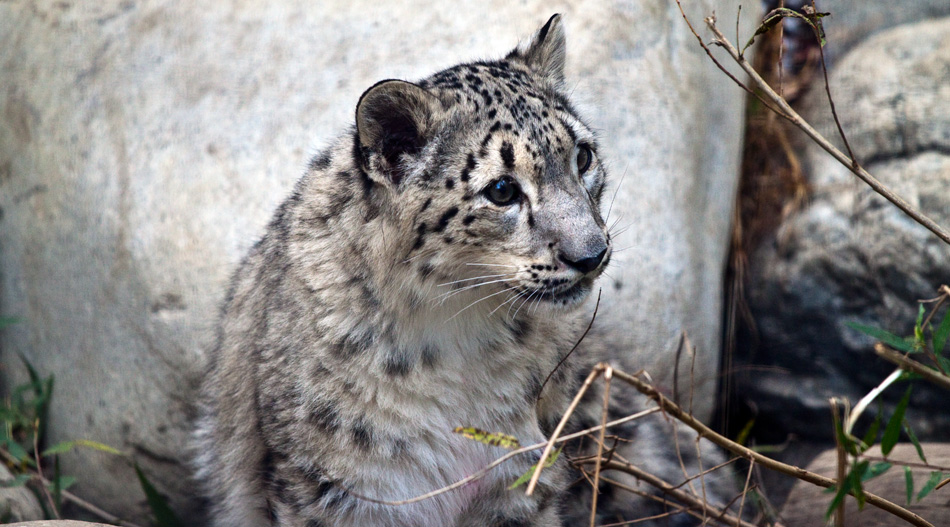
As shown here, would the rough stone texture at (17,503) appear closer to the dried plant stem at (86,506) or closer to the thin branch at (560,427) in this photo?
the dried plant stem at (86,506)

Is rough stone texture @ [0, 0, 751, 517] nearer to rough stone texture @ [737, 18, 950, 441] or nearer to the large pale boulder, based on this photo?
rough stone texture @ [737, 18, 950, 441]

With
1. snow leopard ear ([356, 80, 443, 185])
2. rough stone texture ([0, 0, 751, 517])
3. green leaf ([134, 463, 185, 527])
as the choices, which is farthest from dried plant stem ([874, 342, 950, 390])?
green leaf ([134, 463, 185, 527])

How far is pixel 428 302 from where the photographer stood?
3334 mm

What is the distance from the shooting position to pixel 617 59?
214 inches

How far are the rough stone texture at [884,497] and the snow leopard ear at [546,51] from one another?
223cm

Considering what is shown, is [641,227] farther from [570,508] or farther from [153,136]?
[153,136]

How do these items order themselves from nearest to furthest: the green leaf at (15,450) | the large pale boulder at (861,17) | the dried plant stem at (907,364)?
the dried plant stem at (907,364), the green leaf at (15,450), the large pale boulder at (861,17)

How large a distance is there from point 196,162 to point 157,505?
6.65 ft

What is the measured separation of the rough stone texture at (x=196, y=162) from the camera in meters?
5.04

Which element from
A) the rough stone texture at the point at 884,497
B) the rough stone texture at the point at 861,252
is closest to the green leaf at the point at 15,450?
the rough stone texture at the point at 884,497

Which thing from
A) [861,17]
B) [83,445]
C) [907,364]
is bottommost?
[83,445]

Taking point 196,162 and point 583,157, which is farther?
point 196,162

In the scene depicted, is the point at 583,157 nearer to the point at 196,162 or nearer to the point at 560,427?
the point at 560,427

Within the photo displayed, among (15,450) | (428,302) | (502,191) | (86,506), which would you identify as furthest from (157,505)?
(502,191)
